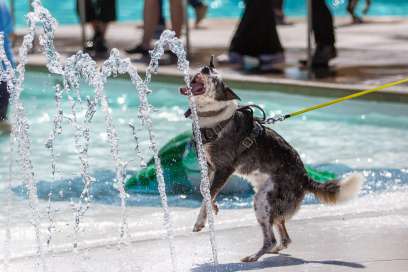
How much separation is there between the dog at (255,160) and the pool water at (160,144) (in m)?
0.92

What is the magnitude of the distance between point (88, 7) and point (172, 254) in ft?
26.0

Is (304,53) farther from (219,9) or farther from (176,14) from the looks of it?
(219,9)

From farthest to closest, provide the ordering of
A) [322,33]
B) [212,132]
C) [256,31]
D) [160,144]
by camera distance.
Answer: [256,31]
[322,33]
[160,144]
[212,132]

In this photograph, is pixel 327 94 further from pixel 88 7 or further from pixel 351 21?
pixel 351 21

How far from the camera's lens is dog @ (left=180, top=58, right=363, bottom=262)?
5.00 metres

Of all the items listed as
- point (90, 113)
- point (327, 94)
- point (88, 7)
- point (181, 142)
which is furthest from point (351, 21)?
point (90, 113)

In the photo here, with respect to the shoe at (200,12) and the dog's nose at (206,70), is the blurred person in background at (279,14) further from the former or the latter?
the dog's nose at (206,70)

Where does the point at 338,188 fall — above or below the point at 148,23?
above

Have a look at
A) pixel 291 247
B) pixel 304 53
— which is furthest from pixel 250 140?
pixel 304 53

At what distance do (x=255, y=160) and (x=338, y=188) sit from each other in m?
0.41

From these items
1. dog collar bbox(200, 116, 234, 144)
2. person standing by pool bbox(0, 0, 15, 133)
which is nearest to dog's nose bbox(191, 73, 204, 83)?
dog collar bbox(200, 116, 234, 144)

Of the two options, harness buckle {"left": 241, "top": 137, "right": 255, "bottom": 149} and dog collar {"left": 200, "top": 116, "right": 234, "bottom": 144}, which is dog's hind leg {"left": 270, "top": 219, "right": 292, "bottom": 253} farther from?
dog collar {"left": 200, "top": 116, "right": 234, "bottom": 144}

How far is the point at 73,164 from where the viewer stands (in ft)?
26.4

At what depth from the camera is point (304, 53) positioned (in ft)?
38.6
